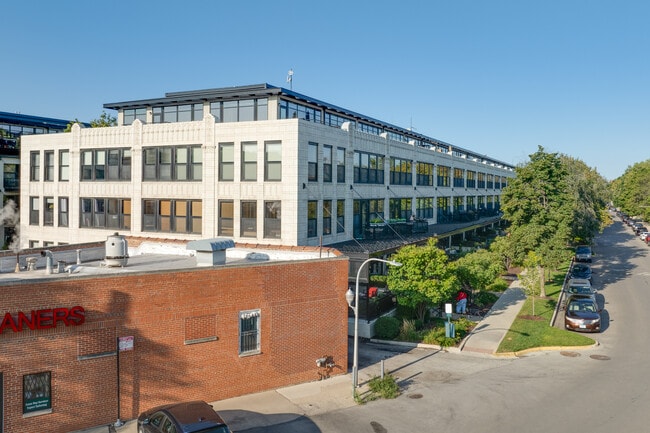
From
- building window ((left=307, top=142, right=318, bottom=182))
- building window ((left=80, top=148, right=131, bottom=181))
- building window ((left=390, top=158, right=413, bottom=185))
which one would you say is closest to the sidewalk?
building window ((left=307, top=142, right=318, bottom=182))

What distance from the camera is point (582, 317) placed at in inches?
1209

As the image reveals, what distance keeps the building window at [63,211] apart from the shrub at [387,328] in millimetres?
23742

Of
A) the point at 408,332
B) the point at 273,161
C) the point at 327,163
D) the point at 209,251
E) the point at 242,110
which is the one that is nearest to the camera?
the point at 209,251

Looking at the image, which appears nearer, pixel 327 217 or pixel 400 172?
pixel 327 217

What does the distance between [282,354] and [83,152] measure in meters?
23.7

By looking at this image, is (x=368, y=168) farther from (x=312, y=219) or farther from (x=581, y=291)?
(x=581, y=291)

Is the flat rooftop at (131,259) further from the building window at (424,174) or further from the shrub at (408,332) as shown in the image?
the building window at (424,174)

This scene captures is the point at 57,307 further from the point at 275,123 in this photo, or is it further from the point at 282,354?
the point at 275,123

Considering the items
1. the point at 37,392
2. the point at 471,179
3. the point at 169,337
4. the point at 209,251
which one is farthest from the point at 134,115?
the point at 471,179

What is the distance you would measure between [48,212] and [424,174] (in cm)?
3260

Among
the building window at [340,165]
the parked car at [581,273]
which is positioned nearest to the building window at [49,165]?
the building window at [340,165]

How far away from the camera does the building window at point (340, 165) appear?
1315 inches

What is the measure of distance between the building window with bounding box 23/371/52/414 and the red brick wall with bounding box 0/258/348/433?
0.16 meters

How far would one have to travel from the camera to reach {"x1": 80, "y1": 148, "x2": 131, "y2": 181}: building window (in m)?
34.6
